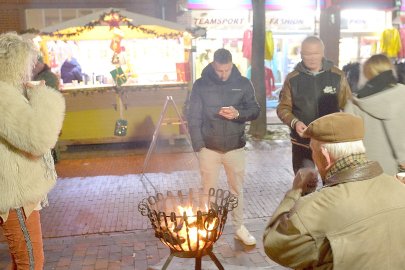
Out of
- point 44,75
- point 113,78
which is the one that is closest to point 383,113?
point 44,75

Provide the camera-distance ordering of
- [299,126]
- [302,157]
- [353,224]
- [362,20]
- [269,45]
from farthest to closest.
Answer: [362,20] < [269,45] < [302,157] < [299,126] < [353,224]

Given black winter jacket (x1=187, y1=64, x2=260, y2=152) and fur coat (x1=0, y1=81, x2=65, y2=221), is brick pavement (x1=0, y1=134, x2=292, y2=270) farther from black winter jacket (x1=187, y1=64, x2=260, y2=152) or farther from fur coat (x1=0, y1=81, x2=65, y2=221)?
fur coat (x1=0, y1=81, x2=65, y2=221)

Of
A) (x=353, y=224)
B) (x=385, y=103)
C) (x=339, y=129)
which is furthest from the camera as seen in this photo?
(x=385, y=103)

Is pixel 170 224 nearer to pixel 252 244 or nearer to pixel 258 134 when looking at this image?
pixel 252 244

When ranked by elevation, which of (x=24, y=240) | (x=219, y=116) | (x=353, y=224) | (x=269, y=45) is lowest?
(x=24, y=240)

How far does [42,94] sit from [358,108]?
2532 millimetres

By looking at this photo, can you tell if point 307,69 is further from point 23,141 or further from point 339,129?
point 23,141

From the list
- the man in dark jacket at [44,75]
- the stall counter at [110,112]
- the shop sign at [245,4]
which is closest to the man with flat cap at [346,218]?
the man in dark jacket at [44,75]

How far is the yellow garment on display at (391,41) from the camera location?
13.1m

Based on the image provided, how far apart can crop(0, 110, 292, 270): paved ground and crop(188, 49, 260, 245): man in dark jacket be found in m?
0.95

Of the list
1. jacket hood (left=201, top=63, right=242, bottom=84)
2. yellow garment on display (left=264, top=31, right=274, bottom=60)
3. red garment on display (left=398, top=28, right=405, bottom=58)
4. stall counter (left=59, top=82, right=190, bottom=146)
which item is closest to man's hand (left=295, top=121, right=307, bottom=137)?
jacket hood (left=201, top=63, right=242, bottom=84)

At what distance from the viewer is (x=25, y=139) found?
8.61 ft

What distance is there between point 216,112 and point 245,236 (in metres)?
1.34

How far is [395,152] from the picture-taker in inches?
151
